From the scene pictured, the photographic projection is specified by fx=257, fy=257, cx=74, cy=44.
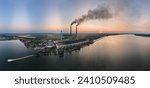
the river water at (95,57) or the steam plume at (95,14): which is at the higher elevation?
the steam plume at (95,14)

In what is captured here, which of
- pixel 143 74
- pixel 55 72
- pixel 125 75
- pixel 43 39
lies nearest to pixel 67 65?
pixel 55 72

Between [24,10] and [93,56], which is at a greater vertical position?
[24,10]

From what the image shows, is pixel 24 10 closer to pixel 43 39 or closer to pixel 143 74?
pixel 43 39

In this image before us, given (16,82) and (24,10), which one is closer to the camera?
(16,82)

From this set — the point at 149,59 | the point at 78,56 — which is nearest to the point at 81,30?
the point at 78,56

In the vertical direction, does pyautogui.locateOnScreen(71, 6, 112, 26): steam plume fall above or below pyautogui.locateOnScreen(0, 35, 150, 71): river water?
above

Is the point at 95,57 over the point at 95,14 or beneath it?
beneath

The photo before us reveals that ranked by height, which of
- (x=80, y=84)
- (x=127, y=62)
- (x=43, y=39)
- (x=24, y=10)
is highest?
(x=24, y=10)
